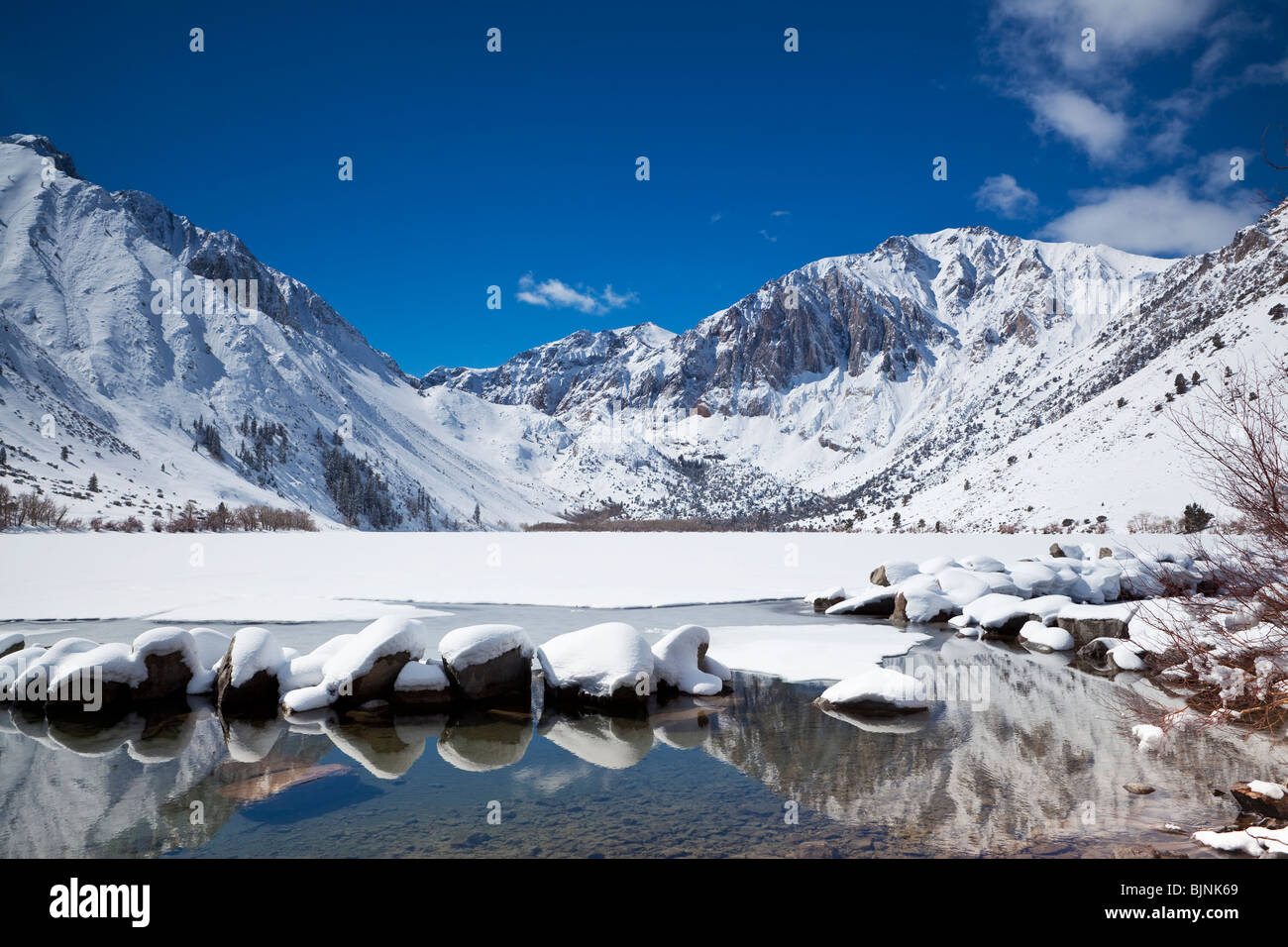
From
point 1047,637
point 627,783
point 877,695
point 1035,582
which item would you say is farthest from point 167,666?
point 1035,582

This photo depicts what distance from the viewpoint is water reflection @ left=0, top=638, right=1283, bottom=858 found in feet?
22.6

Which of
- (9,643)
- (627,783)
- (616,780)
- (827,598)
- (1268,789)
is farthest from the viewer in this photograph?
(827,598)

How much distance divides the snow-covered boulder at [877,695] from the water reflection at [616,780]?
0.26 metres

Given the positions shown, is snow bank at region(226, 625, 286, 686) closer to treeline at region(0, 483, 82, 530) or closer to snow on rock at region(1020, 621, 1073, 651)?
snow on rock at region(1020, 621, 1073, 651)

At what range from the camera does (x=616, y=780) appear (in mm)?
8562

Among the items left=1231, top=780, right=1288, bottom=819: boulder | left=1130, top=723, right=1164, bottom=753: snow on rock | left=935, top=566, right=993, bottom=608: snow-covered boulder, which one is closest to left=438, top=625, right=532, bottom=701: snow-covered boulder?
left=1130, top=723, right=1164, bottom=753: snow on rock

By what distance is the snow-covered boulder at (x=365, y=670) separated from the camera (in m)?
11.4

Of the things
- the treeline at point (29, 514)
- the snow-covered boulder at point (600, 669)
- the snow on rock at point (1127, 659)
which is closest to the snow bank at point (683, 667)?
the snow-covered boulder at point (600, 669)

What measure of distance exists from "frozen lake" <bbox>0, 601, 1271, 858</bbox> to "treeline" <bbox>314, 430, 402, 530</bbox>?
123m

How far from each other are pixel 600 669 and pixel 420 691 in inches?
117

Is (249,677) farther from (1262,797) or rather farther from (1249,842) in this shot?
(1262,797)

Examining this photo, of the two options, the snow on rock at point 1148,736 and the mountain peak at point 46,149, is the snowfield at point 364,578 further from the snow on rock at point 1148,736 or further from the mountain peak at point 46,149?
the mountain peak at point 46,149

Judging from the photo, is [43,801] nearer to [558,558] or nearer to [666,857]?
[666,857]

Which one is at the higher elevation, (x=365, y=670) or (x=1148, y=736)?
(x=365, y=670)
